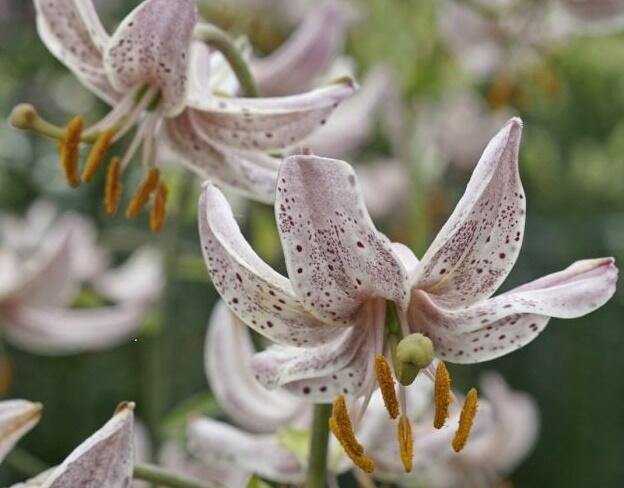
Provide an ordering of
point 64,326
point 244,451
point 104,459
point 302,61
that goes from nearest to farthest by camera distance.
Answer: point 104,459
point 244,451
point 302,61
point 64,326

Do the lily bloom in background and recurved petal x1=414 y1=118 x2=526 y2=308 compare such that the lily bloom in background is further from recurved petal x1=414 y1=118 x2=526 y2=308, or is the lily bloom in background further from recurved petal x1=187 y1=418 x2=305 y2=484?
recurved petal x1=414 y1=118 x2=526 y2=308

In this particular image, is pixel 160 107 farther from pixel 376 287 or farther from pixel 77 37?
pixel 376 287

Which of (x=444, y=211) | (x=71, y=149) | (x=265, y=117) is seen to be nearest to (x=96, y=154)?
(x=71, y=149)

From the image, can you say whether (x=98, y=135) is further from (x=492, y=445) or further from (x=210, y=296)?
(x=210, y=296)

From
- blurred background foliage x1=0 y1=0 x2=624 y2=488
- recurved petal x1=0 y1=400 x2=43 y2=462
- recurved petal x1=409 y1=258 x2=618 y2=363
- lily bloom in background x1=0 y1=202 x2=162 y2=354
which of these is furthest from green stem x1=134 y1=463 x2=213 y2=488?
blurred background foliage x1=0 y1=0 x2=624 y2=488

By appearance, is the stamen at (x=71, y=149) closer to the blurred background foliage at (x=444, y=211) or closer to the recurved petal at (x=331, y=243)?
the recurved petal at (x=331, y=243)

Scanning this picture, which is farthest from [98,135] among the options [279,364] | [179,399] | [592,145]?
[592,145]
